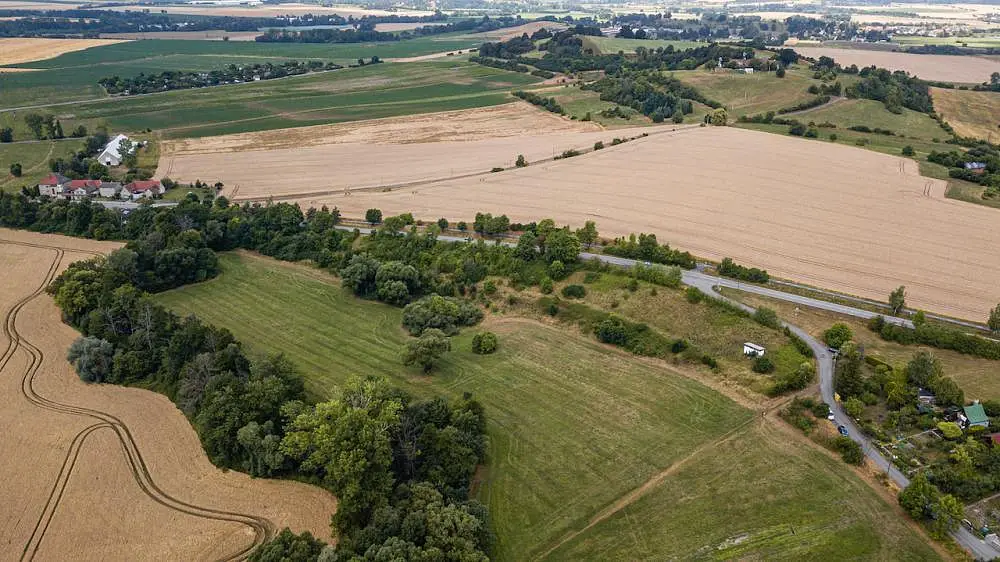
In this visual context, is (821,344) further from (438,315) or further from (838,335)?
(438,315)

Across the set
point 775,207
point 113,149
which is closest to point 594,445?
point 775,207

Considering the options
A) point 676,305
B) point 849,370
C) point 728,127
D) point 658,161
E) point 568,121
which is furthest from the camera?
point 568,121

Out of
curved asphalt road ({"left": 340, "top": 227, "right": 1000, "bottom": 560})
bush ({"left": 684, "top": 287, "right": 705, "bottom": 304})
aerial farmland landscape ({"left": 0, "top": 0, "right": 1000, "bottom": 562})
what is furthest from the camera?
bush ({"left": 684, "top": 287, "right": 705, "bottom": 304})

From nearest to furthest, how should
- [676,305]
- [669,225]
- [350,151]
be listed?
[676,305] < [669,225] < [350,151]

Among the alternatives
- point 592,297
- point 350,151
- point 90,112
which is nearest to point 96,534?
point 592,297

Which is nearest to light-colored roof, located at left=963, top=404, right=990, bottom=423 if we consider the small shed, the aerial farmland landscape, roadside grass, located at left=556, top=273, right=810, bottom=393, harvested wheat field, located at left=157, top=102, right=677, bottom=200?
the aerial farmland landscape

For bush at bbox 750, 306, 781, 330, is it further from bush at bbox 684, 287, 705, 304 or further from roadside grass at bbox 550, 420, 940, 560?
roadside grass at bbox 550, 420, 940, 560

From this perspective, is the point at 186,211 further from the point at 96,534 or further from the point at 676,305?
the point at 676,305
